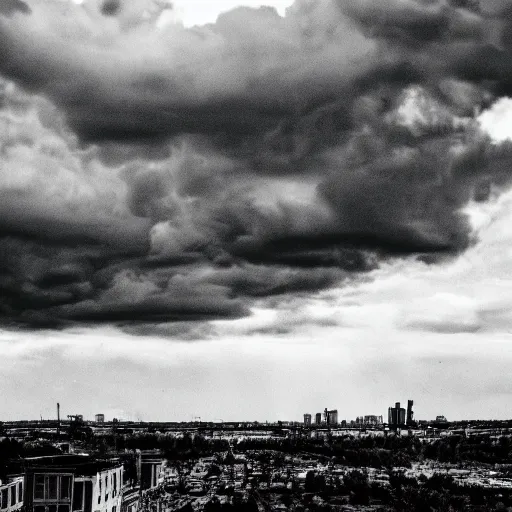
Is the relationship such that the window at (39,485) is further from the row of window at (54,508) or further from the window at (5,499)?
the window at (5,499)

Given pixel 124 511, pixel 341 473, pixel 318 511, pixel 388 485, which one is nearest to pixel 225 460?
pixel 341 473

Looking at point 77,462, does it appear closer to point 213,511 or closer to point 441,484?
point 213,511

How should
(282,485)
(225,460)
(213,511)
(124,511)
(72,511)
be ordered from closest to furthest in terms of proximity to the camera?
(72,511)
(124,511)
(213,511)
(282,485)
(225,460)

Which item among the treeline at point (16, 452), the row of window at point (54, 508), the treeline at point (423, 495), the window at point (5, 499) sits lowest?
the treeline at point (423, 495)

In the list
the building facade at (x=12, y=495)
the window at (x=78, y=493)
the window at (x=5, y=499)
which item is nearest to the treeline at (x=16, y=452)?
the building facade at (x=12, y=495)

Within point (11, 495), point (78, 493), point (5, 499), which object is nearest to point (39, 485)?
point (11, 495)

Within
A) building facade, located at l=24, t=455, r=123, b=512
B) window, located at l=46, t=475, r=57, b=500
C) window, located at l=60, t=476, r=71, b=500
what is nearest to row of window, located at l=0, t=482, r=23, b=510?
building facade, located at l=24, t=455, r=123, b=512
